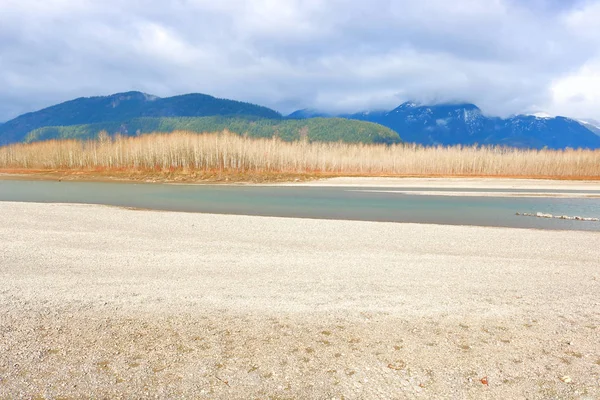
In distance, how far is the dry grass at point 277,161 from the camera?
78.9 meters

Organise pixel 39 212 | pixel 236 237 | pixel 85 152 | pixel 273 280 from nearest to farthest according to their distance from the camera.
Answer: pixel 273 280 → pixel 236 237 → pixel 39 212 → pixel 85 152

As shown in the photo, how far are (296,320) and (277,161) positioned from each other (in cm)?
8265

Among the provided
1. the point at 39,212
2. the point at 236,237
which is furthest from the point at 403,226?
the point at 39,212

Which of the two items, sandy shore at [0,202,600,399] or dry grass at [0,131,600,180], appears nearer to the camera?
sandy shore at [0,202,600,399]

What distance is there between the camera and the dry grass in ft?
259

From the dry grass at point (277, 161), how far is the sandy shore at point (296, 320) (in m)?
60.0

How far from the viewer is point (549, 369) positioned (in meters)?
6.09

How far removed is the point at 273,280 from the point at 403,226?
11.7 metres

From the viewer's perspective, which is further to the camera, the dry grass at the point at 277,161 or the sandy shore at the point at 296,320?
the dry grass at the point at 277,161

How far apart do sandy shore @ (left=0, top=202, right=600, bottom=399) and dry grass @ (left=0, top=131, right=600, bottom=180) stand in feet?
197

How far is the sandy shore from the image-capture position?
5637mm

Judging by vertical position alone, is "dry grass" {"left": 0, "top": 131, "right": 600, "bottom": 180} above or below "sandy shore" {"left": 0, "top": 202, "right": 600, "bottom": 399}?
above

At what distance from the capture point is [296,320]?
7.96 meters

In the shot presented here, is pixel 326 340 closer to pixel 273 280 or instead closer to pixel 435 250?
pixel 273 280
